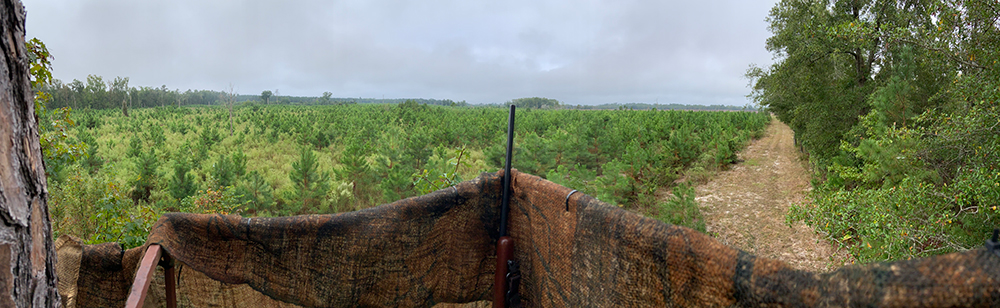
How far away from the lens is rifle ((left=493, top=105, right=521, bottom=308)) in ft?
5.47

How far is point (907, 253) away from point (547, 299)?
420 centimetres

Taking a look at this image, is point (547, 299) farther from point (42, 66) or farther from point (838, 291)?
point (42, 66)

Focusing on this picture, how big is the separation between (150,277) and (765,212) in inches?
381

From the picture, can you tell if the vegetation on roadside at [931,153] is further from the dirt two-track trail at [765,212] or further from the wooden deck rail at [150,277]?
the wooden deck rail at [150,277]

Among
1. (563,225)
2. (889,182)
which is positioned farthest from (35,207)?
(889,182)

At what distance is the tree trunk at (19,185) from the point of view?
0.92m

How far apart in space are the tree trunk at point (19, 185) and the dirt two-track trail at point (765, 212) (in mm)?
4475

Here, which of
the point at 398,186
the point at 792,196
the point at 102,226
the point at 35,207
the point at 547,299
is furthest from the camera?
the point at 792,196

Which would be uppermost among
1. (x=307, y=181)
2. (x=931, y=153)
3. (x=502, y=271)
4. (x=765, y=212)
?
(x=931, y=153)

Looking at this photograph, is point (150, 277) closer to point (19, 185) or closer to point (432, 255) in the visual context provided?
point (19, 185)

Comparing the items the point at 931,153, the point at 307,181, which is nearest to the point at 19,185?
the point at 931,153

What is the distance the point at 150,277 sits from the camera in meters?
1.36

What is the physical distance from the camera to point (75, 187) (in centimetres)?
502

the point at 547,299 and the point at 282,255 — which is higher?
the point at 282,255
